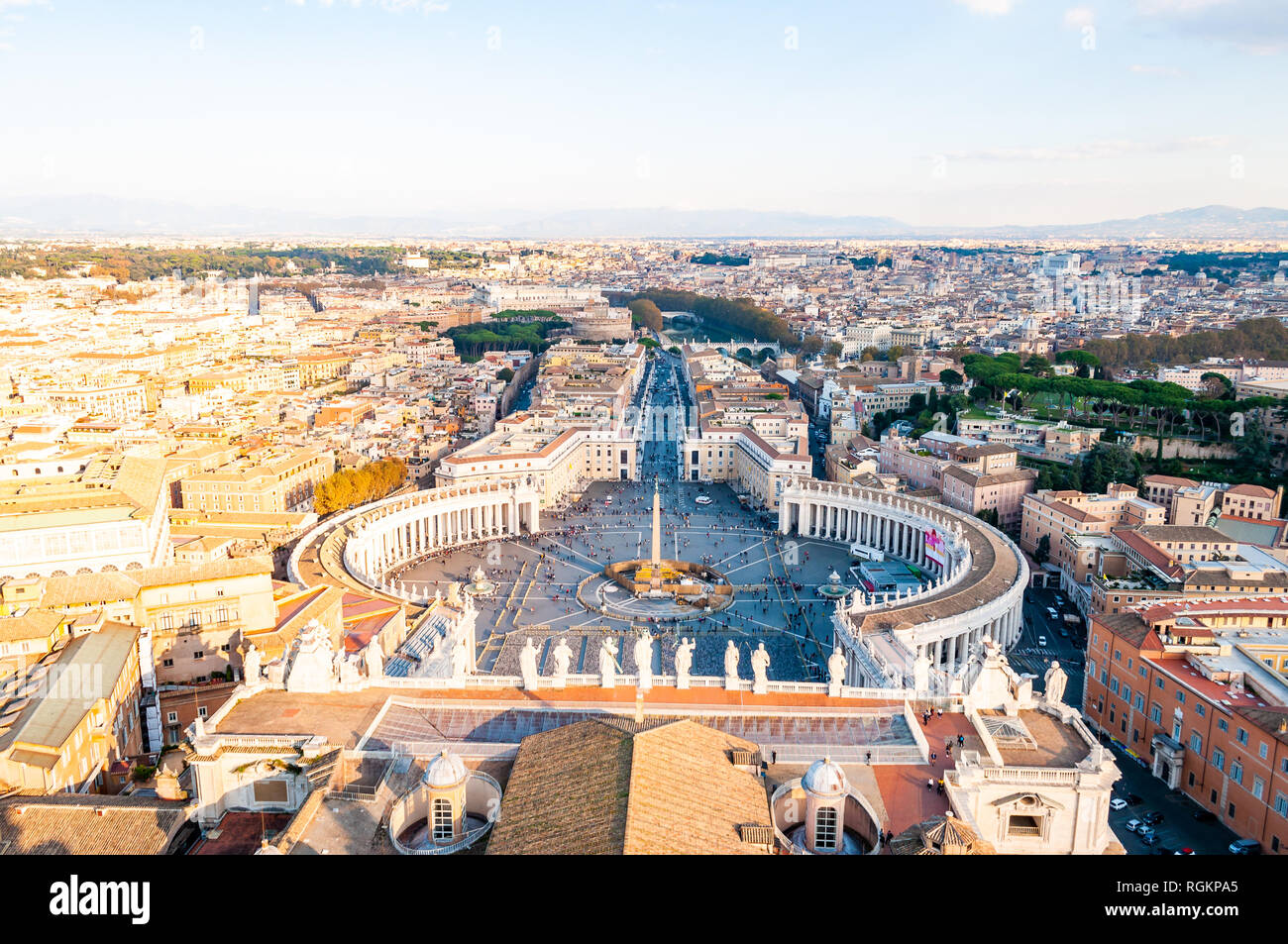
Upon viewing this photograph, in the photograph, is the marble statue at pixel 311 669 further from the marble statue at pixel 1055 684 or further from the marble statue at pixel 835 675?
the marble statue at pixel 1055 684

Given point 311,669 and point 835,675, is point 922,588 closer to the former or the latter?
point 835,675

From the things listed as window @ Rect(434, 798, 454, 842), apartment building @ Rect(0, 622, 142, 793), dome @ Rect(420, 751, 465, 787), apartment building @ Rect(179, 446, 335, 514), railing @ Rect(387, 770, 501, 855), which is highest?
dome @ Rect(420, 751, 465, 787)

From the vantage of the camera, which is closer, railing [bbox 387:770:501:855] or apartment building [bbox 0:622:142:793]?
railing [bbox 387:770:501:855]

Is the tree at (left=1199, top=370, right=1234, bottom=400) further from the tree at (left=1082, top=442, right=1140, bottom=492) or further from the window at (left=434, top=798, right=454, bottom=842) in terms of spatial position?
the window at (left=434, top=798, right=454, bottom=842)

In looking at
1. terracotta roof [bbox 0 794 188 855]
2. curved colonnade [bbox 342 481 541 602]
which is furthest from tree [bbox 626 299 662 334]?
terracotta roof [bbox 0 794 188 855]

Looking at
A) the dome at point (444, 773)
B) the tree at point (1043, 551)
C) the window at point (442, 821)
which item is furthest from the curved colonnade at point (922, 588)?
the window at point (442, 821)

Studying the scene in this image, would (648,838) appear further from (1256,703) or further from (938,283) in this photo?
(938,283)
